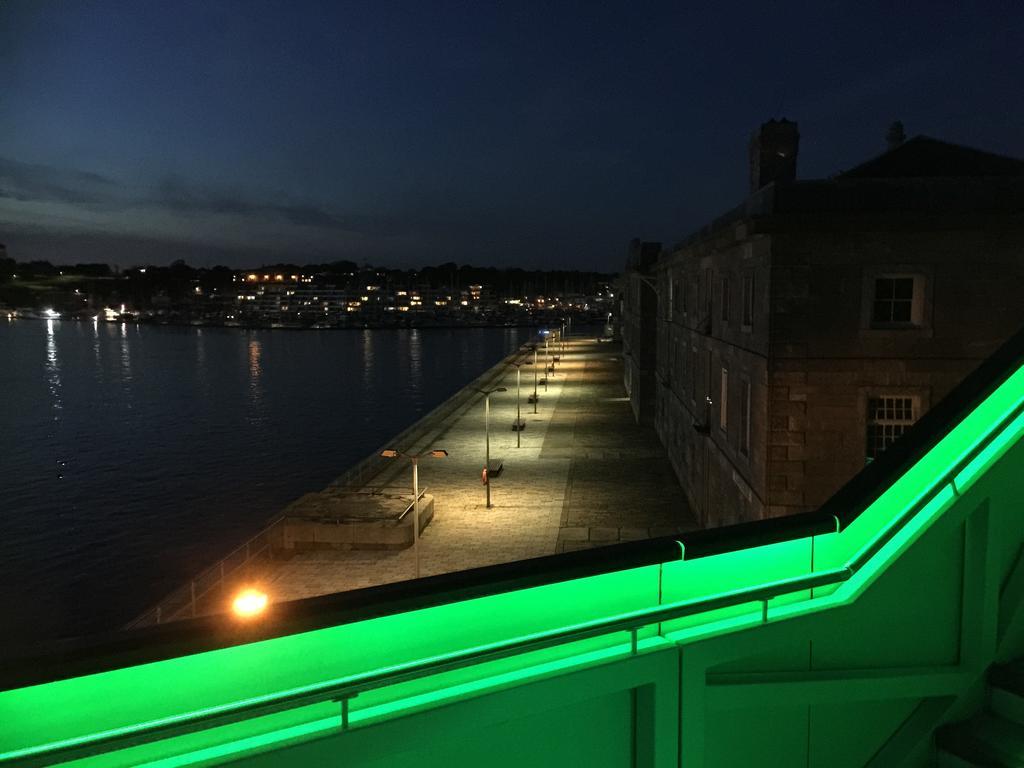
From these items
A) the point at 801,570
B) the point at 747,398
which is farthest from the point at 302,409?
the point at 801,570

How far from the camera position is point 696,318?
28578 millimetres

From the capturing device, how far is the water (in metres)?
37.9

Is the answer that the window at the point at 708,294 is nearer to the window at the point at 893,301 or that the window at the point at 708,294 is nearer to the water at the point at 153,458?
the window at the point at 893,301

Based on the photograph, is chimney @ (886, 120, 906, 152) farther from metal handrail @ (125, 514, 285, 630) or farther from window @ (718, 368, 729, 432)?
metal handrail @ (125, 514, 285, 630)

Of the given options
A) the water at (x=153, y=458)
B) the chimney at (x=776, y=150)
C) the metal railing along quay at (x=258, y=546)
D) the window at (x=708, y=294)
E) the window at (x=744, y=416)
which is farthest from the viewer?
the water at (x=153, y=458)

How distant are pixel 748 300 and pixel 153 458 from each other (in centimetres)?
5827

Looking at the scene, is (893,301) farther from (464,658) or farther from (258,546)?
(258,546)

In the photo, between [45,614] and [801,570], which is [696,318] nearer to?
[801,570]

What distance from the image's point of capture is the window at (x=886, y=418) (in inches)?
702

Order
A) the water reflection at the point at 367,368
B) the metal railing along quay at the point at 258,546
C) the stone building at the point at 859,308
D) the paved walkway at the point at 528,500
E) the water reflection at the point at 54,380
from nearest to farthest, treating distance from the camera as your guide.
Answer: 1. the stone building at the point at 859,308
2. the metal railing along quay at the point at 258,546
3. the paved walkway at the point at 528,500
4. the water reflection at the point at 54,380
5. the water reflection at the point at 367,368

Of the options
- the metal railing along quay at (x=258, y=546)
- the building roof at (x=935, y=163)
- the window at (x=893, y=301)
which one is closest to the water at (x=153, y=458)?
the metal railing along quay at (x=258, y=546)

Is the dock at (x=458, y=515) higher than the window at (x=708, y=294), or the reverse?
the window at (x=708, y=294)

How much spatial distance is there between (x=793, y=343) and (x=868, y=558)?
510 inches

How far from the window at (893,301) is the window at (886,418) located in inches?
63.0
